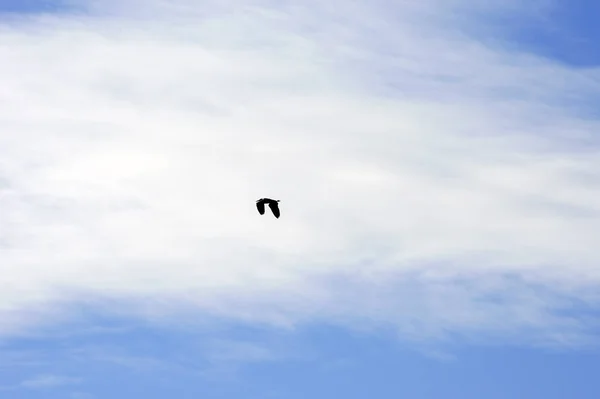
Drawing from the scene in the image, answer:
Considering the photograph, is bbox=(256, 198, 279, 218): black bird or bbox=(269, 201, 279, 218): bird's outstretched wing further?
bbox=(269, 201, 279, 218): bird's outstretched wing

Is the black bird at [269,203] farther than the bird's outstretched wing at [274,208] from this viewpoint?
No

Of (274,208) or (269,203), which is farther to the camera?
(274,208)

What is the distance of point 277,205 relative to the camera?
56.2 m

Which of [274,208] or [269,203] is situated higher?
[269,203]
